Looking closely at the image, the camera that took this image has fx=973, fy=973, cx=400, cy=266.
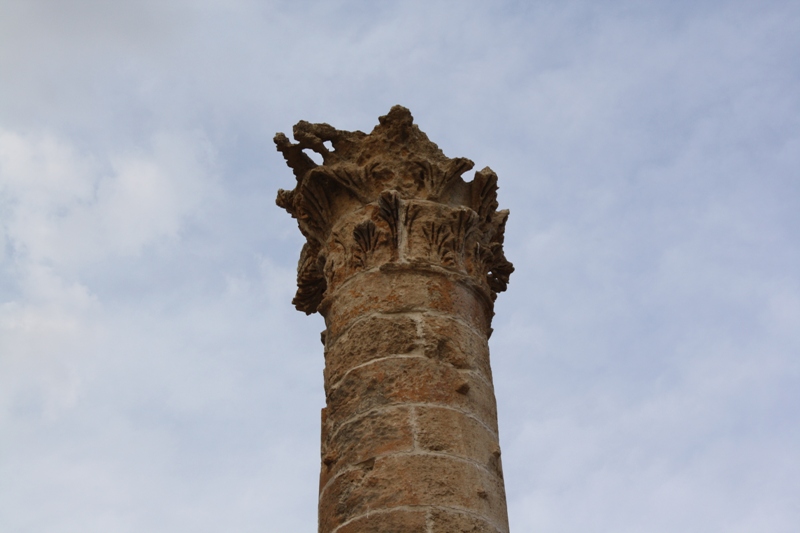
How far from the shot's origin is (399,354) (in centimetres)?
593

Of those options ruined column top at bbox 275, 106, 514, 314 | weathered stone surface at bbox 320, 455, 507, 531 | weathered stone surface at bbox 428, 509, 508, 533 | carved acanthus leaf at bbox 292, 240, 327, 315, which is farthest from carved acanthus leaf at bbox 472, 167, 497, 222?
weathered stone surface at bbox 428, 509, 508, 533

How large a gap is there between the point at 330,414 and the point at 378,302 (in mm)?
783

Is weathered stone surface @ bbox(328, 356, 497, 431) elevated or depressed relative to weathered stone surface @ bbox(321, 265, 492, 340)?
depressed

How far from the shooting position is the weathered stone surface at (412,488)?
5.24m

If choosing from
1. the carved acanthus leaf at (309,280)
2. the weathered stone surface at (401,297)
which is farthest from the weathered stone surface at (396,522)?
the carved acanthus leaf at (309,280)

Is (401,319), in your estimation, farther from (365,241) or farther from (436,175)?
(436,175)

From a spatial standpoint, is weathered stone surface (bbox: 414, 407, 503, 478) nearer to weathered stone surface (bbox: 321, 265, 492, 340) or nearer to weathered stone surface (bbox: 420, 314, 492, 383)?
weathered stone surface (bbox: 420, 314, 492, 383)

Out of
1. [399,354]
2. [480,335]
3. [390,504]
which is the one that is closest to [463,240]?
[480,335]

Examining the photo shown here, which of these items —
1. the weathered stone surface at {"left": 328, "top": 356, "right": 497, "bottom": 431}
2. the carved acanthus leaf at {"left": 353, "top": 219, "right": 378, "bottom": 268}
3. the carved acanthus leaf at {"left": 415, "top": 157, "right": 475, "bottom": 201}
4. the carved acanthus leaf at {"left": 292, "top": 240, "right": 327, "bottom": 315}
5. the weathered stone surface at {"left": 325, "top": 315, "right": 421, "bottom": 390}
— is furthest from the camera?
the carved acanthus leaf at {"left": 292, "top": 240, "right": 327, "bottom": 315}

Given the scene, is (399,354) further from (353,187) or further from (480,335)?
(353,187)

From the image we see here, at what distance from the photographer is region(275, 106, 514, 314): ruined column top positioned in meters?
6.69

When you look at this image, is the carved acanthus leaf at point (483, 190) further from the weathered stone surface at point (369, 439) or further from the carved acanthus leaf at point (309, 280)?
the weathered stone surface at point (369, 439)

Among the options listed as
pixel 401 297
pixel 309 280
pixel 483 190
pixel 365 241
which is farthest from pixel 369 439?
pixel 483 190

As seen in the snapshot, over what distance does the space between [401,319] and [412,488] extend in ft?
4.06
